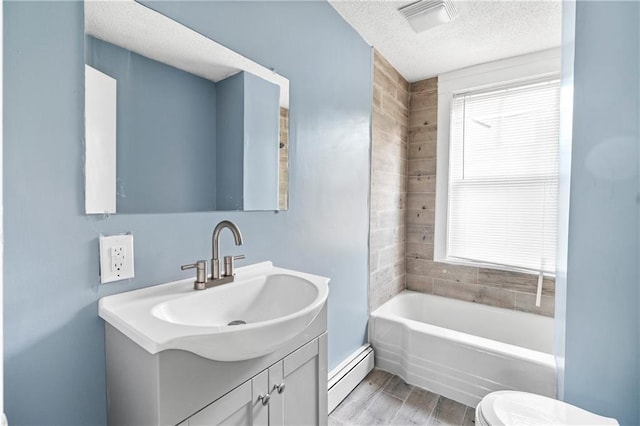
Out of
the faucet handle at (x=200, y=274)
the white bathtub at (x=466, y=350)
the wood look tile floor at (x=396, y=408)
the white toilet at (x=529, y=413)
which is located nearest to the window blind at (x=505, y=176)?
the white bathtub at (x=466, y=350)

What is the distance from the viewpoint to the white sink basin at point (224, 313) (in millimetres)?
746

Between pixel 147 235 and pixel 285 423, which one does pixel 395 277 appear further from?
pixel 147 235

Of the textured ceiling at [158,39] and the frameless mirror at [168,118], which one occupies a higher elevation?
the textured ceiling at [158,39]

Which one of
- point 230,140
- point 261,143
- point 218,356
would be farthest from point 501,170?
point 218,356

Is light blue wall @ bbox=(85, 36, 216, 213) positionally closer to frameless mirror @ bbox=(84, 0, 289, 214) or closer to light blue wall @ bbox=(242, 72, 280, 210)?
frameless mirror @ bbox=(84, 0, 289, 214)

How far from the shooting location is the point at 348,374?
201 cm

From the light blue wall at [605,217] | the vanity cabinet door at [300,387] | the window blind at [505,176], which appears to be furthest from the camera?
the window blind at [505,176]

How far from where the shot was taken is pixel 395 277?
2.84 metres

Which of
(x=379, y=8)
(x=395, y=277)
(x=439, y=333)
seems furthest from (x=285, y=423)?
(x=379, y=8)

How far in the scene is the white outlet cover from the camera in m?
0.93

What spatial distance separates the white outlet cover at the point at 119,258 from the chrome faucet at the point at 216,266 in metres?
0.16

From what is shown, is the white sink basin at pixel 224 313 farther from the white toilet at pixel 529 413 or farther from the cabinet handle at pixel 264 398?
the white toilet at pixel 529 413

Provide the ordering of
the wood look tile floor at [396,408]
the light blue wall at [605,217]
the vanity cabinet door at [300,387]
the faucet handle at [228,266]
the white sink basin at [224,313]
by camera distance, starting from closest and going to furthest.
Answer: the white sink basin at [224,313] < the vanity cabinet door at [300,387] < the faucet handle at [228,266] < the light blue wall at [605,217] < the wood look tile floor at [396,408]

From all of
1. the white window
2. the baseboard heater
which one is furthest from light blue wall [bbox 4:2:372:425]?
the white window
